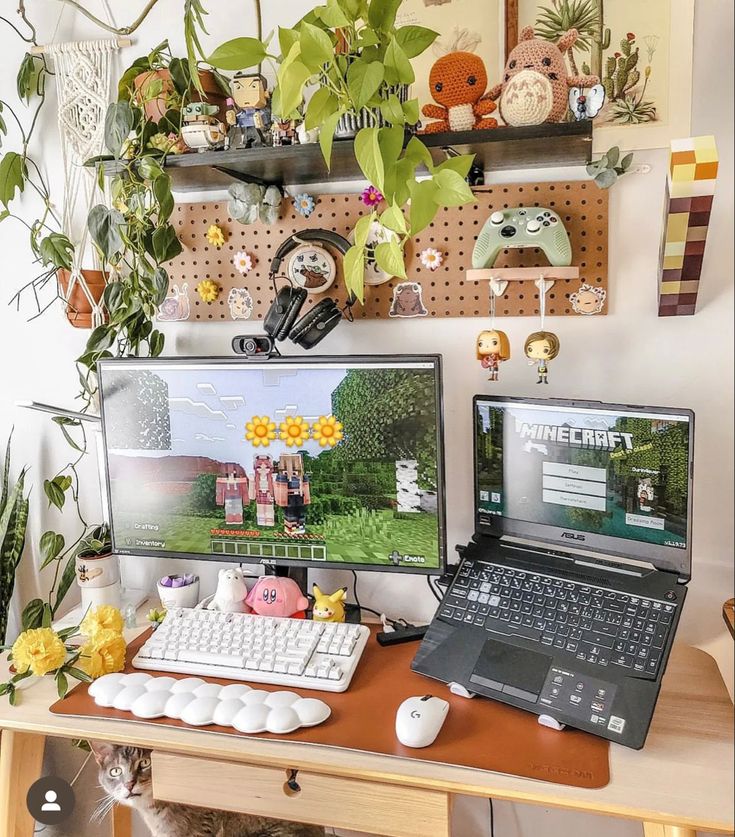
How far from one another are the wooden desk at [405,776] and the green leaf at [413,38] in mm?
977

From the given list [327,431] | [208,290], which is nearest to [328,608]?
[327,431]

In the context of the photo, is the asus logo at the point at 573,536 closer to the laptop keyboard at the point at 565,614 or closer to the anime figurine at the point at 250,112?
the laptop keyboard at the point at 565,614

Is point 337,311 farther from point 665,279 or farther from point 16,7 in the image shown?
point 16,7

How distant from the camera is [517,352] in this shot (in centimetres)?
138

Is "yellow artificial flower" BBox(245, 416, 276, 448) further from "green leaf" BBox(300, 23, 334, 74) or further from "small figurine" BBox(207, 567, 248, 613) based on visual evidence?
"green leaf" BBox(300, 23, 334, 74)

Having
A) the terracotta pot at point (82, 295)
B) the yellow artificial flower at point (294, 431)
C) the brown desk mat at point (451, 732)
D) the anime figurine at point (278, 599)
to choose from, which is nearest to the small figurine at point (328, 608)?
the anime figurine at point (278, 599)

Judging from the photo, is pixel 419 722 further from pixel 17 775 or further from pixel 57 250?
pixel 57 250

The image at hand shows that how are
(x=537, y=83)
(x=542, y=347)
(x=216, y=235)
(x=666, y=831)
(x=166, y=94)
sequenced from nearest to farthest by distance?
(x=666, y=831) → (x=537, y=83) → (x=542, y=347) → (x=166, y=94) → (x=216, y=235)

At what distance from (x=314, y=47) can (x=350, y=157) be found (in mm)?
221

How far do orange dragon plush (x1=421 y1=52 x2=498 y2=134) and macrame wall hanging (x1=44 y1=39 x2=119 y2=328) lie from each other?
2.39ft

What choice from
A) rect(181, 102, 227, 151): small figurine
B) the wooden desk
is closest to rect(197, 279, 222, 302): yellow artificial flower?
rect(181, 102, 227, 151): small figurine

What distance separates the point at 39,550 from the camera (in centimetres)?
173

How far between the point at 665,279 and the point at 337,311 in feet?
1.85

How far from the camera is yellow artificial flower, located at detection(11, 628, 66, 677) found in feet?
3.86
